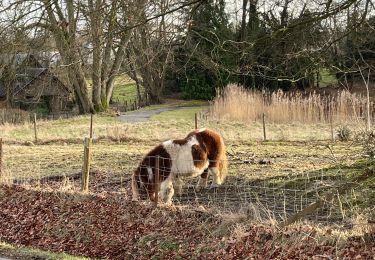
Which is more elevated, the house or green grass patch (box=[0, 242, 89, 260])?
the house

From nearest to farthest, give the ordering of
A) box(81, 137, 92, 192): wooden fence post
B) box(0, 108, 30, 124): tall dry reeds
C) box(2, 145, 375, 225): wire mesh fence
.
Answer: box(2, 145, 375, 225): wire mesh fence, box(81, 137, 92, 192): wooden fence post, box(0, 108, 30, 124): tall dry reeds

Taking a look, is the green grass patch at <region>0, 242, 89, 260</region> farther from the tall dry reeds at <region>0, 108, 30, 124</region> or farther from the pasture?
the tall dry reeds at <region>0, 108, 30, 124</region>

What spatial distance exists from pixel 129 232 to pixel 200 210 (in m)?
1.29

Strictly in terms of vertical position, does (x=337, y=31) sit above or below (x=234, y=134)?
above

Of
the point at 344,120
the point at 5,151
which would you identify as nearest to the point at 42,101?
the point at 5,151

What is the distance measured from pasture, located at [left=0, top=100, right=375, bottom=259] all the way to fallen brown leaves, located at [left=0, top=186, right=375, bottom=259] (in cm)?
2

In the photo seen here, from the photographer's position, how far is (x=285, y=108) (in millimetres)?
22859

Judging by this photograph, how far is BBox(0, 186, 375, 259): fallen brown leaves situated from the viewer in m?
7.04

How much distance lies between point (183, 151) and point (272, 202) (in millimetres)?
2160

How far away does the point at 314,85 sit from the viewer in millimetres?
36469

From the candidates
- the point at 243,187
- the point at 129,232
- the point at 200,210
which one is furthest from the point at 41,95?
the point at 200,210

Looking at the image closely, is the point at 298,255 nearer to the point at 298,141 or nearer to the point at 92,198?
the point at 92,198

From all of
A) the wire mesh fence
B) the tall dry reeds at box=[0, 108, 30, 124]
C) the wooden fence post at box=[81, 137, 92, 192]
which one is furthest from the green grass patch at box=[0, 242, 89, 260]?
the tall dry reeds at box=[0, 108, 30, 124]

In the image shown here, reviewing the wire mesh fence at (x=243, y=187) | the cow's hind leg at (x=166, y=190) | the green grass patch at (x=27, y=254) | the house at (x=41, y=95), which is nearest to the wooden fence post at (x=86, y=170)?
the wire mesh fence at (x=243, y=187)
